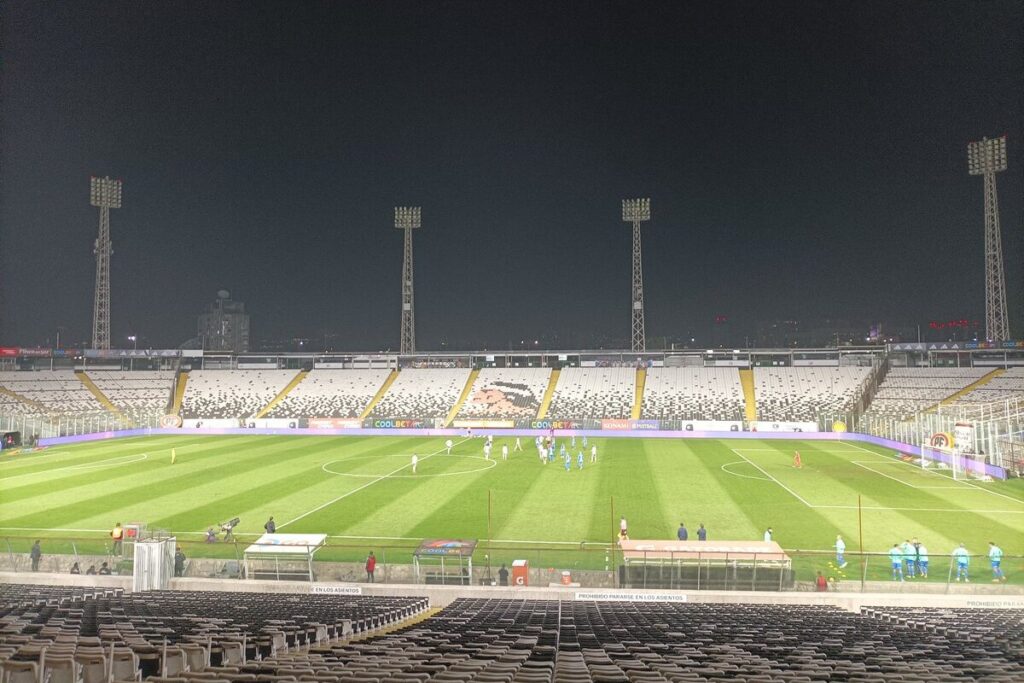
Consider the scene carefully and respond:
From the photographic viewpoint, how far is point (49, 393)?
60.7 meters

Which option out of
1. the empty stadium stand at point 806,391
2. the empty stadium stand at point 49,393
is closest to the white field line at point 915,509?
the empty stadium stand at point 806,391

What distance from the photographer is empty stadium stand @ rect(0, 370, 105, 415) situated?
5650 centimetres

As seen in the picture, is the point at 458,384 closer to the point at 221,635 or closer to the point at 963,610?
the point at 963,610

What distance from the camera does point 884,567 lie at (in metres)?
17.4

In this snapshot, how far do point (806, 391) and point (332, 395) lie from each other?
48.2 metres

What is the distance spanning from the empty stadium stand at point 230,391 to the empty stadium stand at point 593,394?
3075 cm

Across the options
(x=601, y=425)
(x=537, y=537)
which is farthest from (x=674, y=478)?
(x=601, y=425)

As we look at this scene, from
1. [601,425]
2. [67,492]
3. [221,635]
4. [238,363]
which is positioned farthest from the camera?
[238,363]

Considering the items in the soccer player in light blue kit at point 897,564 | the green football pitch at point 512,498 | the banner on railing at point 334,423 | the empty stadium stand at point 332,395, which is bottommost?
the green football pitch at point 512,498

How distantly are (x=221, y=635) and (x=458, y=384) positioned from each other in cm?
6192

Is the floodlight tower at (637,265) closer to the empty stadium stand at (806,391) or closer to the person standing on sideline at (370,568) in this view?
the empty stadium stand at (806,391)

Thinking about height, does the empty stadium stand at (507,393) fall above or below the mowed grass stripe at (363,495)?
above

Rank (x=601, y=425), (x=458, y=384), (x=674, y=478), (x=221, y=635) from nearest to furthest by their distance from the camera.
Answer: (x=221, y=635) → (x=674, y=478) → (x=601, y=425) → (x=458, y=384)

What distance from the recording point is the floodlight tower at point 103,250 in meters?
62.8
